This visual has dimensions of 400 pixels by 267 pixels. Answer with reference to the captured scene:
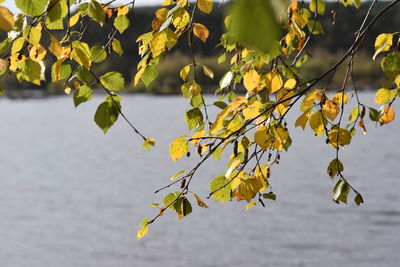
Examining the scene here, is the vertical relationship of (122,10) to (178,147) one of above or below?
above

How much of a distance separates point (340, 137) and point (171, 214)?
21.8ft

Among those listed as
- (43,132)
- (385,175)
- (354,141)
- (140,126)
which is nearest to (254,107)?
(385,175)

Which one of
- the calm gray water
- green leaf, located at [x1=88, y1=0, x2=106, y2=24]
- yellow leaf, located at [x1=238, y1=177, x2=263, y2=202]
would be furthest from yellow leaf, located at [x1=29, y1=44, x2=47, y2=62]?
the calm gray water

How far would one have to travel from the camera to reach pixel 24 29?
4.42 ft

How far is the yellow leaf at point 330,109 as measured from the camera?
173 centimetres

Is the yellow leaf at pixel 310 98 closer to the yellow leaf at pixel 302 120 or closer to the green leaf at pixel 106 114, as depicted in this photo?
the yellow leaf at pixel 302 120

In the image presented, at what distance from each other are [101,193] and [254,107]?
27.9 ft

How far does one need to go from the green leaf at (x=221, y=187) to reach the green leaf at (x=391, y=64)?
20.8 inches

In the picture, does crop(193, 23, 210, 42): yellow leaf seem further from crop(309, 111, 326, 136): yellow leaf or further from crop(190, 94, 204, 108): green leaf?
crop(309, 111, 326, 136): yellow leaf

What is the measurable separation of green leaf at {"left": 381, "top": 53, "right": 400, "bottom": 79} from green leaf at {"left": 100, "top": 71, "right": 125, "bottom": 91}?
2.56ft

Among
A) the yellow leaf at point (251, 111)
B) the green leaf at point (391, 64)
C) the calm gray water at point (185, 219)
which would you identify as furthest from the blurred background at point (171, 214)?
the yellow leaf at point (251, 111)

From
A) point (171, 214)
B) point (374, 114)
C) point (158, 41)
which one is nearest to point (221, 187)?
point (158, 41)

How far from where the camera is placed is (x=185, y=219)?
7.91m

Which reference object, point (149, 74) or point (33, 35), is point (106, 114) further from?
point (149, 74)
